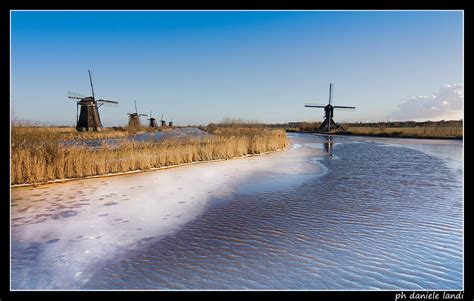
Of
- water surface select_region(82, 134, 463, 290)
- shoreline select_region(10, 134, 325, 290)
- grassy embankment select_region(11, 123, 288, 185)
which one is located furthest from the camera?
grassy embankment select_region(11, 123, 288, 185)

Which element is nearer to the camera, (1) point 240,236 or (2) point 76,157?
(1) point 240,236

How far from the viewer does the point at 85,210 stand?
5.88 m

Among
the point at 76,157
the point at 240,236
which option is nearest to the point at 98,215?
the point at 240,236

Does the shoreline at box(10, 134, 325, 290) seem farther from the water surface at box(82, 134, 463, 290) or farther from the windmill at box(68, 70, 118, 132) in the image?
the windmill at box(68, 70, 118, 132)

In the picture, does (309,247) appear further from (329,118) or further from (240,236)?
(329,118)

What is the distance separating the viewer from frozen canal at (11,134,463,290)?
3137 millimetres

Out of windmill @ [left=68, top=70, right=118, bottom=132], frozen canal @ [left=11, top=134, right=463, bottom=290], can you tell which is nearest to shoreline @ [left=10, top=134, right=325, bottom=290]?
frozen canal @ [left=11, top=134, right=463, bottom=290]

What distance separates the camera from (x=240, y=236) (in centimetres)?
433

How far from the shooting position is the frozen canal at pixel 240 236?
10.3ft

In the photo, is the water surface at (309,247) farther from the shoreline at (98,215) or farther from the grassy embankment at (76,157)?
the grassy embankment at (76,157)

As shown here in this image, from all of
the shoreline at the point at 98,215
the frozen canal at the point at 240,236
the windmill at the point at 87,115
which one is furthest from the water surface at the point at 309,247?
the windmill at the point at 87,115
